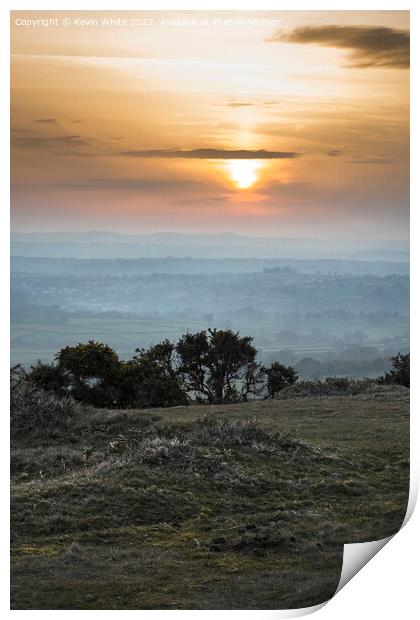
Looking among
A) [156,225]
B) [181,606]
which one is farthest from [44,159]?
[181,606]

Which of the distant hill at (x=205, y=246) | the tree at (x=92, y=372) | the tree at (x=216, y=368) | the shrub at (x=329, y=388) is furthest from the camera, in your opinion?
the tree at (x=216, y=368)

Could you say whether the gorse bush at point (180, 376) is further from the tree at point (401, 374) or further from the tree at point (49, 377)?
the tree at point (401, 374)

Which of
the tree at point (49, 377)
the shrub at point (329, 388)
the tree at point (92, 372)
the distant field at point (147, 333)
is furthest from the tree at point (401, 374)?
the tree at point (49, 377)

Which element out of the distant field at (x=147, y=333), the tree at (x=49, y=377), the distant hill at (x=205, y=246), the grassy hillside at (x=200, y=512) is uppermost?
the distant hill at (x=205, y=246)

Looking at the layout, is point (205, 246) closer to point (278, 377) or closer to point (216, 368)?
point (216, 368)

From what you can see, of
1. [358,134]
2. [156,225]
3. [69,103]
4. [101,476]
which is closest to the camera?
[101,476]
